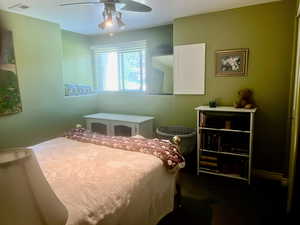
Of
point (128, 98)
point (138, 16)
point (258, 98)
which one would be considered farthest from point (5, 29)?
point (258, 98)

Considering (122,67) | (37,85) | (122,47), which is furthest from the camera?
(122,67)

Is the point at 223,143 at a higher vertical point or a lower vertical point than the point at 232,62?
lower

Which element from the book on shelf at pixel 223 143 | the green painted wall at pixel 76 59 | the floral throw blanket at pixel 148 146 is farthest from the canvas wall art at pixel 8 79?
the book on shelf at pixel 223 143

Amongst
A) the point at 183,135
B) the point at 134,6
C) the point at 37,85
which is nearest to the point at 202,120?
the point at 183,135

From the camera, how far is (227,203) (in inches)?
89.6

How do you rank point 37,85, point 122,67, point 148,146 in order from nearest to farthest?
point 148,146
point 37,85
point 122,67

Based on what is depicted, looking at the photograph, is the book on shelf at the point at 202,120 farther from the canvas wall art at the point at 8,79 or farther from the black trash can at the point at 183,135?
the canvas wall art at the point at 8,79

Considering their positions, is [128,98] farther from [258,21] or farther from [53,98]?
[258,21]

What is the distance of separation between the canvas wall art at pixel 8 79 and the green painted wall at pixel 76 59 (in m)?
1.01

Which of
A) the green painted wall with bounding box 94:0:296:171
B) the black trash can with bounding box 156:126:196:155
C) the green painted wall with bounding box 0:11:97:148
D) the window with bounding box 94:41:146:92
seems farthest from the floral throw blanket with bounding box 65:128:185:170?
the window with bounding box 94:41:146:92

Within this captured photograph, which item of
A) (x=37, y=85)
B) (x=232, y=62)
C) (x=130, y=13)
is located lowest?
(x=37, y=85)

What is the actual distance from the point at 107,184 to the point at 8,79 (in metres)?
2.37

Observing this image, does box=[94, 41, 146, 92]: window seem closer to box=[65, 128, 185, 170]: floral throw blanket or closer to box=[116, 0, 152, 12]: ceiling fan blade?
box=[116, 0, 152, 12]: ceiling fan blade

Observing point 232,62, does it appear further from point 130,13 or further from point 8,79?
point 8,79
